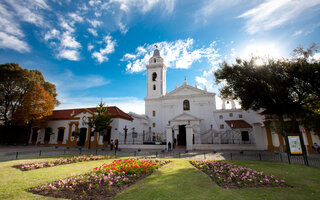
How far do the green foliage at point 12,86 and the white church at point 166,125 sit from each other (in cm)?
506

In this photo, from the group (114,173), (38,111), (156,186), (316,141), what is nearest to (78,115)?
(38,111)

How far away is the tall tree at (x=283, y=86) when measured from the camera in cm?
1265

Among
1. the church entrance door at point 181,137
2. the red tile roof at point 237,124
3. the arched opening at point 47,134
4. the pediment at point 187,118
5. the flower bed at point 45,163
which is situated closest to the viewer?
the flower bed at point 45,163

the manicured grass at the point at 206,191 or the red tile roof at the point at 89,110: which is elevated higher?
the red tile roof at the point at 89,110

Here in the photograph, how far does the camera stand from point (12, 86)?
24.9 m

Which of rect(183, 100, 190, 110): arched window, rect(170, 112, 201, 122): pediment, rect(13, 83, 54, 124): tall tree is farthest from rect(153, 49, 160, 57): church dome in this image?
rect(13, 83, 54, 124): tall tree

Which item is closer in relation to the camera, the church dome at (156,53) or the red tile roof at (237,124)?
the red tile roof at (237,124)

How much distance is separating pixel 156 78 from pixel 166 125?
11097mm

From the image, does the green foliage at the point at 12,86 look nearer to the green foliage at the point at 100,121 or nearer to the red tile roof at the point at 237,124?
the green foliage at the point at 100,121

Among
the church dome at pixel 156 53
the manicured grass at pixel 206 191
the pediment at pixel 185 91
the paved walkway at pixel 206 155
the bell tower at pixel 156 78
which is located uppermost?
the church dome at pixel 156 53

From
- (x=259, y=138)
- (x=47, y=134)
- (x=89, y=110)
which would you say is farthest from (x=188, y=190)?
(x=47, y=134)

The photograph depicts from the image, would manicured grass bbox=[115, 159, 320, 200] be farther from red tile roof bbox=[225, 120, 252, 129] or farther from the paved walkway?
red tile roof bbox=[225, 120, 252, 129]

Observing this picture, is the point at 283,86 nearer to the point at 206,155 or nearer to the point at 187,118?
the point at 206,155

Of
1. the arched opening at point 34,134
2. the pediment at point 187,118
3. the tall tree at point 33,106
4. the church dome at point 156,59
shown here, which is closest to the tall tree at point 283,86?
the pediment at point 187,118
